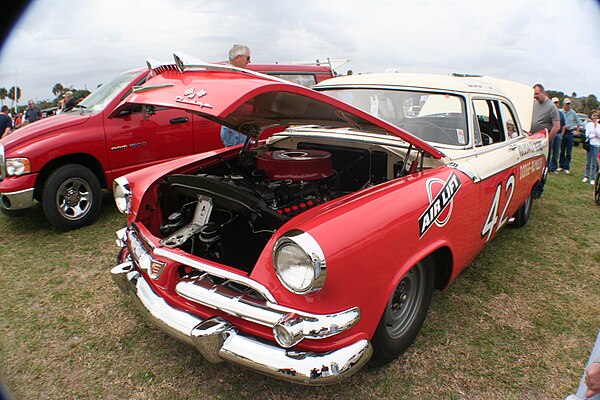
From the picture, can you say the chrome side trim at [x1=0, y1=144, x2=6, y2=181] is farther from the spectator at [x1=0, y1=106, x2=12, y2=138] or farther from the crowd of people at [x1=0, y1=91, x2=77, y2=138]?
the spectator at [x1=0, y1=106, x2=12, y2=138]

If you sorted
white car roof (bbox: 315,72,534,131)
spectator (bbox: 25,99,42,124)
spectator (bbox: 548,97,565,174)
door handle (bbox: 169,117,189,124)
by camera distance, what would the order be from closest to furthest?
white car roof (bbox: 315,72,534,131)
door handle (bbox: 169,117,189,124)
spectator (bbox: 548,97,565,174)
spectator (bbox: 25,99,42,124)

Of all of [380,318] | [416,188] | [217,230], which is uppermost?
[416,188]

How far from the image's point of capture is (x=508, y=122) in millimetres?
3854

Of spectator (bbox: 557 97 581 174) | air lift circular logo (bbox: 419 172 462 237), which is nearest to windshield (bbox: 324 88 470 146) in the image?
air lift circular logo (bbox: 419 172 462 237)

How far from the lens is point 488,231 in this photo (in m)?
3.02

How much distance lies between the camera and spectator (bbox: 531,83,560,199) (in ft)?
20.9

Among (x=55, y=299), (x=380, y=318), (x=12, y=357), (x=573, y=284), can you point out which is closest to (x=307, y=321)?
(x=380, y=318)

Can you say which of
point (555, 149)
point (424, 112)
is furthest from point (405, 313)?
point (555, 149)

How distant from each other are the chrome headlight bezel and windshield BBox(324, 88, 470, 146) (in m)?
3.36

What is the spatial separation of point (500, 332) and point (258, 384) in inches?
62.9

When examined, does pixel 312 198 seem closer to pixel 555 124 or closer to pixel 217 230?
pixel 217 230

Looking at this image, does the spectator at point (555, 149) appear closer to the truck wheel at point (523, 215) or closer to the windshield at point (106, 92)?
the truck wheel at point (523, 215)

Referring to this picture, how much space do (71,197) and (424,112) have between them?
12.3ft

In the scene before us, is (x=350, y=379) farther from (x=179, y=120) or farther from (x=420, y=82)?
(x=179, y=120)
